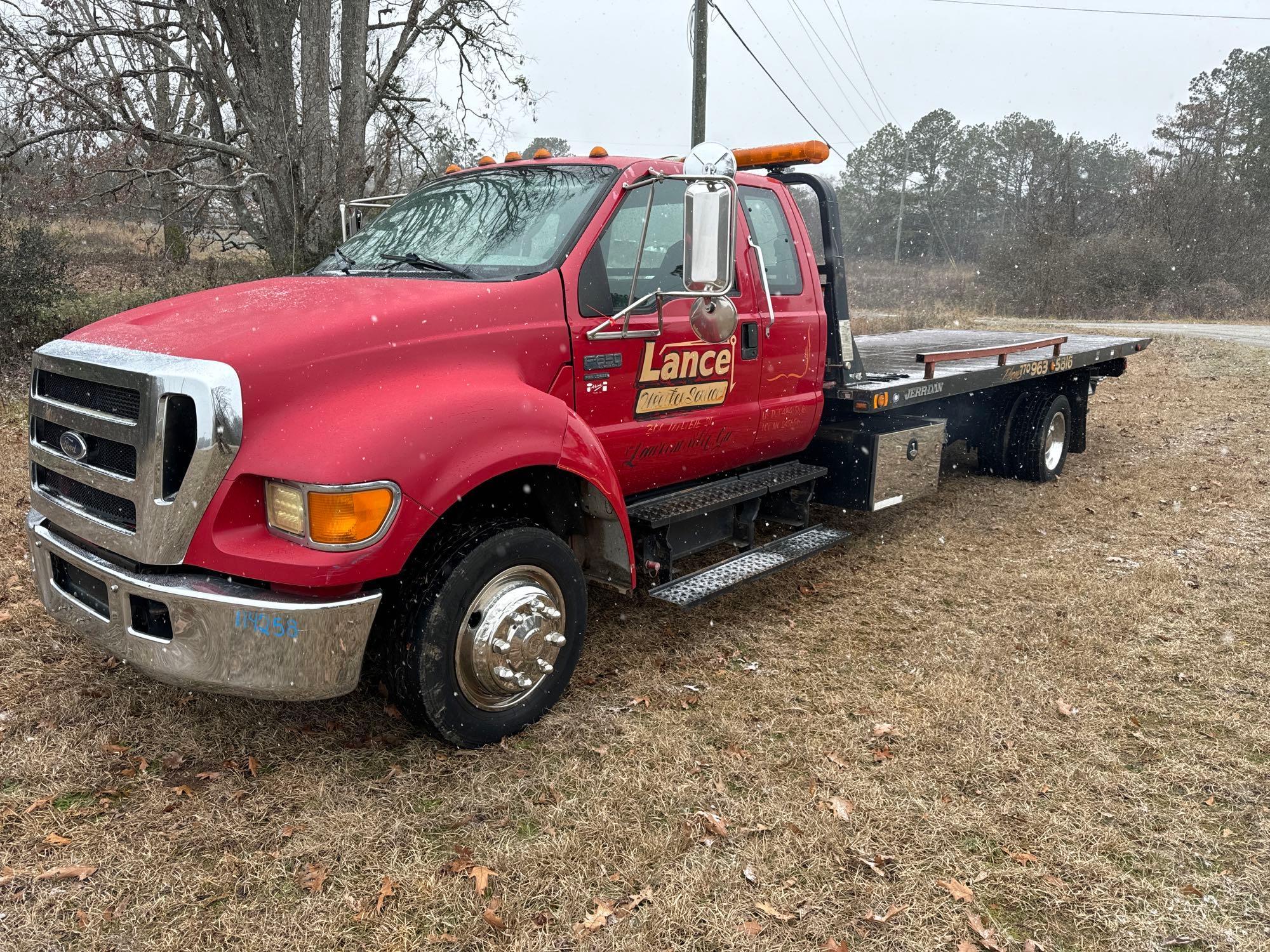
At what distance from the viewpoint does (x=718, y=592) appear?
13.3ft

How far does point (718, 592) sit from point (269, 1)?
10.4 meters

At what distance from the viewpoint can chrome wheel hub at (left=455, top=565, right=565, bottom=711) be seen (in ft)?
10.3

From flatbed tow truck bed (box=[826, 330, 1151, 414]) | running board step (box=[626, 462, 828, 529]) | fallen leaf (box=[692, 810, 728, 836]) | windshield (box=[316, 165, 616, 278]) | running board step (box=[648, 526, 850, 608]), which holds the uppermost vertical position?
windshield (box=[316, 165, 616, 278])

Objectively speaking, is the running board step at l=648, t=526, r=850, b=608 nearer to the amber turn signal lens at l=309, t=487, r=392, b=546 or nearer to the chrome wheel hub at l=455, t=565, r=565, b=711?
the chrome wheel hub at l=455, t=565, r=565, b=711

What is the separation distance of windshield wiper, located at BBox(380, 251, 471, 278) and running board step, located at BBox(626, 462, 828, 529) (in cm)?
127

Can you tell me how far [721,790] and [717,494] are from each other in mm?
1719

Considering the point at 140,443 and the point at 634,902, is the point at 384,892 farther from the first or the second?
the point at 140,443

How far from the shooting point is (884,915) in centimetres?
253

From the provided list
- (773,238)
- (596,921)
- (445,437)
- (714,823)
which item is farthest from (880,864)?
(773,238)

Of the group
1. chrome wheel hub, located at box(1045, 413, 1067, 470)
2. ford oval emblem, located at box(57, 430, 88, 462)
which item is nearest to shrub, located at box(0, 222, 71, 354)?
ford oval emblem, located at box(57, 430, 88, 462)

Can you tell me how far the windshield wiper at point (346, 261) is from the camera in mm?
3936

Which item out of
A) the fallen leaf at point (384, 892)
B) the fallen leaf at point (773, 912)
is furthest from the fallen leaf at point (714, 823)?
the fallen leaf at point (384, 892)

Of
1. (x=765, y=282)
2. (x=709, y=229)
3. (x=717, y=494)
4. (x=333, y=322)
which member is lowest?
(x=717, y=494)

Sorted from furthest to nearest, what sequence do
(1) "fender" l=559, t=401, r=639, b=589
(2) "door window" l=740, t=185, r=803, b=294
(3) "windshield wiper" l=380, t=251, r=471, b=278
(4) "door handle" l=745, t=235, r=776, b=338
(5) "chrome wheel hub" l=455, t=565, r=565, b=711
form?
(2) "door window" l=740, t=185, r=803, b=294 → (4) "door handle" l=745, t=235, r=776, b=338 → (3) "windshield wiper" l=380, t=251, r=471, b=278 → (1) "fender" l=559, t=401, r=639, b=589 → (5) "chrome wheel hub" l=455, t=565, r=565, b=711
